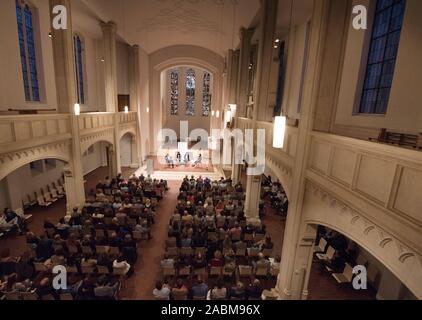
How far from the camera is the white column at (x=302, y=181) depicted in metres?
5.48

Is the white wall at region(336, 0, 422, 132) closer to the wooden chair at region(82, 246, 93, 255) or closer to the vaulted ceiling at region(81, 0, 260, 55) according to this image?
the vaulted ceiling at region(81, 0, 260, 55)

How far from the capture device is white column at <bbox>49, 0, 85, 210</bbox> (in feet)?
32.1

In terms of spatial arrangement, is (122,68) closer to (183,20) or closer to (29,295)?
(183,20)

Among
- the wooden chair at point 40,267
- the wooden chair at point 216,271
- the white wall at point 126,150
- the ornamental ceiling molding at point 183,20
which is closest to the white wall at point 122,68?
the ornamental ceiling molding at point 183,20

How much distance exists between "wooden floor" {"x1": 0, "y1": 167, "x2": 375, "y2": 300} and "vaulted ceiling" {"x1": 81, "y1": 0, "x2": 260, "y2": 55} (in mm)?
10459

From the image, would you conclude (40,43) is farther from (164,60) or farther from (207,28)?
(164,60)

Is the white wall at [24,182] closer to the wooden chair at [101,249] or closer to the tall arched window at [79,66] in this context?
the tall arched window at [79,66]

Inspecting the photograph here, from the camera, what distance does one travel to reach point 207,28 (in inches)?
650

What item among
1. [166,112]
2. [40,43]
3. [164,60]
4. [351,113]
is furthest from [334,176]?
[166,112]

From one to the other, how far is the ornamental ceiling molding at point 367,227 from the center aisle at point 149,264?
5.42m

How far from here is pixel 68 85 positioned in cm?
1001

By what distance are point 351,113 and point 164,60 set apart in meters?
19.6

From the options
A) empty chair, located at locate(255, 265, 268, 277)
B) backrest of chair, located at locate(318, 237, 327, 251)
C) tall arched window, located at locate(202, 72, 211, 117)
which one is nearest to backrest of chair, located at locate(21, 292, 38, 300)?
empty chair, located at locate(255, 265, 268, 277)
